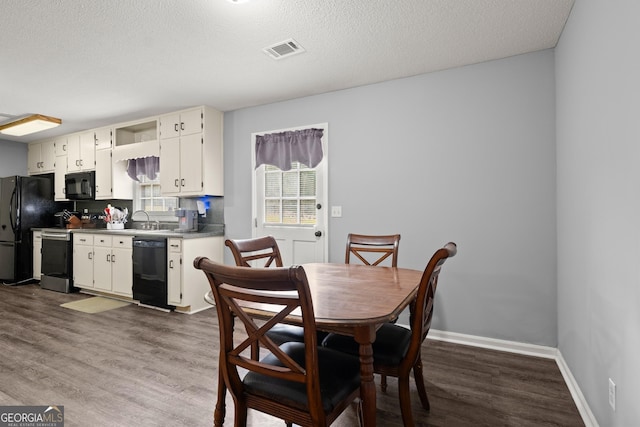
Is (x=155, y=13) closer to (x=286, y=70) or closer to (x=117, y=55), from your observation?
(x=117, y=55)

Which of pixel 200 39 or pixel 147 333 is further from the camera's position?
pixel 147 333

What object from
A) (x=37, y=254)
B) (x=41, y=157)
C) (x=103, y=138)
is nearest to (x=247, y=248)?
(x=103, y=138)

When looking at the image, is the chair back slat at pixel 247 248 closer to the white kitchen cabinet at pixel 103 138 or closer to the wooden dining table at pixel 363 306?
the wooden dining table at pixel 363 306

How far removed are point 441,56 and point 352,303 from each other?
232cm

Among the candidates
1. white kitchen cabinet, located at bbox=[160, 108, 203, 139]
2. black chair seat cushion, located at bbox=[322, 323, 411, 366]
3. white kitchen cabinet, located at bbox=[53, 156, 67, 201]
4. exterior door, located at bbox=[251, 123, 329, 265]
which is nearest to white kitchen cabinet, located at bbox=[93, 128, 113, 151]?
white kitchen cabinet, located at bbox=[53, 156, 67, 201]

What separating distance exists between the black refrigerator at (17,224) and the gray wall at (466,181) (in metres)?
4.93

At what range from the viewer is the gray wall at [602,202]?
1.32 meters

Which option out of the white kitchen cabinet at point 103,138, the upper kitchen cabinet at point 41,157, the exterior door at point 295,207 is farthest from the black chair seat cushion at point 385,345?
the upper kitchen cabinet at point 41,157

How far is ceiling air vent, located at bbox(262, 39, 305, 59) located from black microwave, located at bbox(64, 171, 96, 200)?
3901mm

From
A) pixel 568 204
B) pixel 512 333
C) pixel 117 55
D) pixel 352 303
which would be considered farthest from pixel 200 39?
pixel 512 333

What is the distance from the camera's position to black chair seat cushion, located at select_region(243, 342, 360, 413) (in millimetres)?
1225

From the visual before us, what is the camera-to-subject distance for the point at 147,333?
319 centimetres

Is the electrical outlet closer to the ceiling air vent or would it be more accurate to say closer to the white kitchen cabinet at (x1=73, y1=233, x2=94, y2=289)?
the ceiling air vent

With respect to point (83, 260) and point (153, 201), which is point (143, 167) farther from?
point (83, 260)
